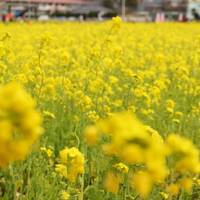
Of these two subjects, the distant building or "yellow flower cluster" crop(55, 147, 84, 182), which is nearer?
"yellow flower cluster" crop(55, 147, 84, 182)

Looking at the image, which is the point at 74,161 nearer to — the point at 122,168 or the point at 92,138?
the point at 122,168

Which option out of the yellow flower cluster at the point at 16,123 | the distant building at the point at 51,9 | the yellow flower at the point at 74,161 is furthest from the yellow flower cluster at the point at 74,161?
the distant building at the point at 51,9

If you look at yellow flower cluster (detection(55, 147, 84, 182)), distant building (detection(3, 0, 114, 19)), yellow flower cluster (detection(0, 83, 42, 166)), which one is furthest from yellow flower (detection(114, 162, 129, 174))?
distant building (detection(3, 0, 114, 19))

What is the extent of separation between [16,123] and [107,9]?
48.2 metres

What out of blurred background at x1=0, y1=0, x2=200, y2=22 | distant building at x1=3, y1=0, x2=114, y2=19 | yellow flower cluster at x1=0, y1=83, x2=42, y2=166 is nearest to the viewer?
yellow flower cluster at x1=0, y1=83, x2=42, y2=166

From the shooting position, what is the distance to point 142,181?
74cm

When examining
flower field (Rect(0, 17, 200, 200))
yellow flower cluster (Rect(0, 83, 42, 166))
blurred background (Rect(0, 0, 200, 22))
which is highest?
yellow flower cluster (Rect(0, 83, 42, 166))

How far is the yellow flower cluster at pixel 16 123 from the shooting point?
704 millimetres

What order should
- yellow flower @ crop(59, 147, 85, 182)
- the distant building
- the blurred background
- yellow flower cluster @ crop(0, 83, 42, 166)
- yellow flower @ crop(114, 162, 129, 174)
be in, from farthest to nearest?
the blurred background → the distant building → yellow flower @ crop(114, 162, 129, 174) → yellow flower @ crop(59, 147, 85, 182) → yellow flower cluster @ crop(0, 83, 42, 166)

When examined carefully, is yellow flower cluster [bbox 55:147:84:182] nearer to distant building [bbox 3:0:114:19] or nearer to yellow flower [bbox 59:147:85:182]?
yellow flower [bbox 59:147:85:182]

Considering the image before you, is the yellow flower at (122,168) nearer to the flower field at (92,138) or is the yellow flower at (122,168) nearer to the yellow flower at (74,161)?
the flower field at (92,138)

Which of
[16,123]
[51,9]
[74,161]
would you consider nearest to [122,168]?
[74,161]

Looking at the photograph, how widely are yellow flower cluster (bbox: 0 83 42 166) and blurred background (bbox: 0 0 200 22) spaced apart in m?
37.6

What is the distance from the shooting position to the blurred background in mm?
42125
